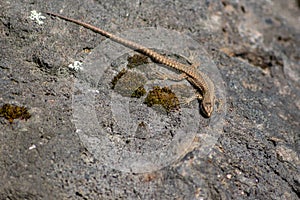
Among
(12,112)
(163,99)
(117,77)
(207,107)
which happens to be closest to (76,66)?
(117,77)

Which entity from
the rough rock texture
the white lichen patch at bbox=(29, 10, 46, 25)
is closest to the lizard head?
the rough rock texture

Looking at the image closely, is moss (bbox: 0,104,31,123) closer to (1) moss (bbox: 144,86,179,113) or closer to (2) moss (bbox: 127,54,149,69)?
(1) moss (bbox: 144,86,179,113)

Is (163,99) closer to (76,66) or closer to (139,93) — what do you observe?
(139,93)

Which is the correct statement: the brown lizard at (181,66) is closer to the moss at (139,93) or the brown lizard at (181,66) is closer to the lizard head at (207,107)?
the lizard head at (207,107)

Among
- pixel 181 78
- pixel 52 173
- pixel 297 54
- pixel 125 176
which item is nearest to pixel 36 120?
pixel 52 173

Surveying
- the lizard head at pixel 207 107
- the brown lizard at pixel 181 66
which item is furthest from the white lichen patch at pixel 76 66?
the lizard head at pixel 207 107

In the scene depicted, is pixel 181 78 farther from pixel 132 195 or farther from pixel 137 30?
pixel 132 195
